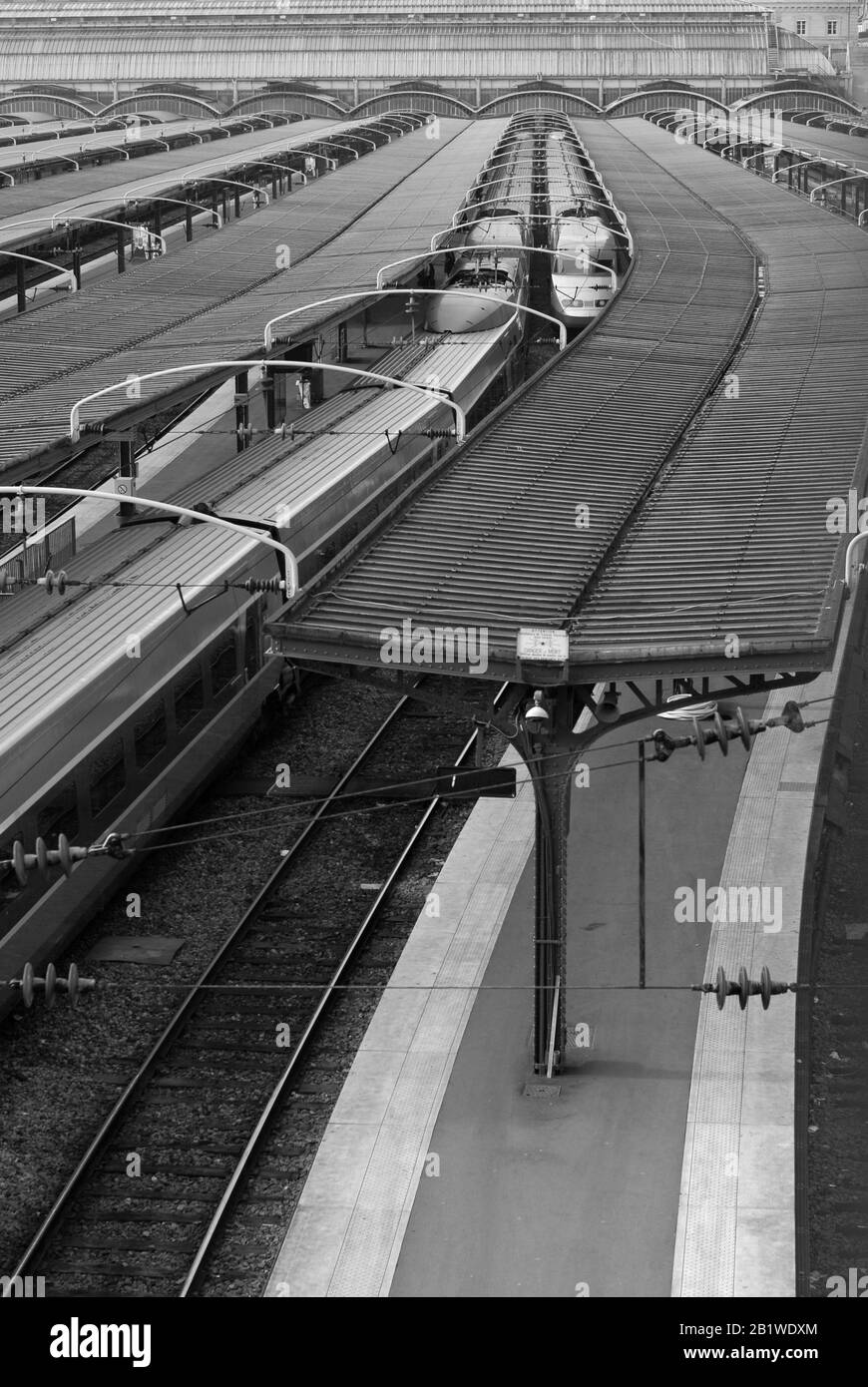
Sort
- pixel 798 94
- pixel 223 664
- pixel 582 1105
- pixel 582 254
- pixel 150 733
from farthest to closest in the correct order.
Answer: pixel 798 94, pixel 582 254, pixel 223 664, pixel 150 733, pixel 582 1105

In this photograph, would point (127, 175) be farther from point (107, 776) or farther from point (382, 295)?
point (107, 776)

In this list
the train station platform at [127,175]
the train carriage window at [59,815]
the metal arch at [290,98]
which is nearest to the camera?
the train carriage window at [59,815]

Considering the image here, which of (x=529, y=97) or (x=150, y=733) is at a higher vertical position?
(x=529, y=97)

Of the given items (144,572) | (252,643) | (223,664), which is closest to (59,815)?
(144,572)

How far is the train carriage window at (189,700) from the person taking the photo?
87.8 feet

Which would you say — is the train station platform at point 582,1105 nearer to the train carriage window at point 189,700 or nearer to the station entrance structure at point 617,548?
the station entrance structure at point 617,548

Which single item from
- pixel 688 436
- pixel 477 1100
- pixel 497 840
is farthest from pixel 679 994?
pixel 688 436

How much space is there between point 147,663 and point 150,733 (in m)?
1.23

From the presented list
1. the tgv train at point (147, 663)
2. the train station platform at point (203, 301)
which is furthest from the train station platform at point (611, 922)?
the train station platform at point (203, 301)

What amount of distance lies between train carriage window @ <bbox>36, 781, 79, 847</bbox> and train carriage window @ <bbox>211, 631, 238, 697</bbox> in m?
A: 5.61

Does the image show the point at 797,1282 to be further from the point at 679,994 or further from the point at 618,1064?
the point at 679,994

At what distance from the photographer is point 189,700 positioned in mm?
27219

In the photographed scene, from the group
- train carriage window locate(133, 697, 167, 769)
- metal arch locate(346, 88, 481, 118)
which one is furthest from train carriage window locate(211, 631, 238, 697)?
metal arch locate(346, 88, 481, 118)

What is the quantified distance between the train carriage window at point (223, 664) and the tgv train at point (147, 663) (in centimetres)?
5
